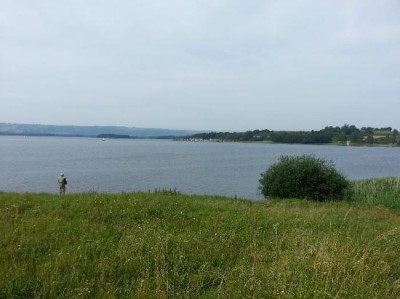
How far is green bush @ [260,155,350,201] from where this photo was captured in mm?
22500

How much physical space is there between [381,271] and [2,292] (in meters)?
5.54

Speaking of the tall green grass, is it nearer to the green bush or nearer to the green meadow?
the green bush

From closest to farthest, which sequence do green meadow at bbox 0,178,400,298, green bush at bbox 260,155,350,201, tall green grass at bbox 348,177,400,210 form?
green meadow at bbox 0,178,400,298 < tall green grass at bbox 348,177,400,210 < green bush at bbox 260,155,350,201

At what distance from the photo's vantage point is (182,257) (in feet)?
22.9

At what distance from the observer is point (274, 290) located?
5383mm

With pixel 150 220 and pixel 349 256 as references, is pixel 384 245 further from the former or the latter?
pixel 150 220

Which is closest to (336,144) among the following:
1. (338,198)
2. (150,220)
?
(338,198)

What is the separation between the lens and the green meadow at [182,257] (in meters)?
5.55

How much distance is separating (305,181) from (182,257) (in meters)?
16.7

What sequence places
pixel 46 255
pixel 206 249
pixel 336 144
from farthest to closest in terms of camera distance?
pixel 336 144 < pixel 206 249 < pixel 46 255

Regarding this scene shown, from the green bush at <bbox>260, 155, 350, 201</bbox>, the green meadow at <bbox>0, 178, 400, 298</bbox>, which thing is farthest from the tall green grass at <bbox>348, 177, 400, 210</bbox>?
the green meadow at <bbox>0, 178, 400, 298</bbox>

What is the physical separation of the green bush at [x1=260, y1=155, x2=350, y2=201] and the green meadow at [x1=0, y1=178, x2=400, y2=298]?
11391mm

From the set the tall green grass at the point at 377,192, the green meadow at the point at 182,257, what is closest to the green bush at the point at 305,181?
the tall green grass at the point at 377,192

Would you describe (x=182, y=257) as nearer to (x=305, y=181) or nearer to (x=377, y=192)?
(x=305, y=181)
